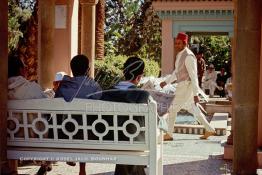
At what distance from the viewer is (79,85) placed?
4.81m

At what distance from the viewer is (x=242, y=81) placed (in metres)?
5.15

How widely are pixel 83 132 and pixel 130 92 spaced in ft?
1.81

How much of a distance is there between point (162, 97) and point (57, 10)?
4.77m

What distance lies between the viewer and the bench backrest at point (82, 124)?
4293 mm

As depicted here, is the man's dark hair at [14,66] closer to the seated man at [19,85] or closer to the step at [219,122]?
the seated man at [19,85]

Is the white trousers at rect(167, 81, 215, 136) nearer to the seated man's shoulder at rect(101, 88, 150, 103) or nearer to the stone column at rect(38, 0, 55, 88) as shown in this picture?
the stone column at rect(38, 0, 55, 88)

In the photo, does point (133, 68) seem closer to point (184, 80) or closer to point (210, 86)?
point (184, 80)

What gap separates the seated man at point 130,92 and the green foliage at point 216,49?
102ft

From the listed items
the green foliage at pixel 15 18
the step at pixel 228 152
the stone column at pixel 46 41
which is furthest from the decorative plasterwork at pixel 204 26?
the step at pixel 228 152

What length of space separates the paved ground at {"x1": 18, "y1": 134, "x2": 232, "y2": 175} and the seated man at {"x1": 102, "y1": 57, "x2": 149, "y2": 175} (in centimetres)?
97

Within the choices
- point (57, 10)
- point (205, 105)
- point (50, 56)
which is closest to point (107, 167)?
point (50, 56)

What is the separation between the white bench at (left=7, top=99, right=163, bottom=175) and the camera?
4.29m

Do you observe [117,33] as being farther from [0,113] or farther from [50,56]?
[0,113]

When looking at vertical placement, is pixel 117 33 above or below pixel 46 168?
above
